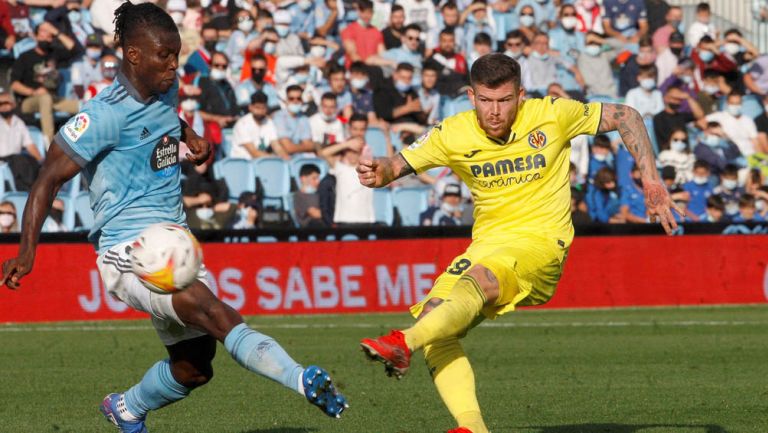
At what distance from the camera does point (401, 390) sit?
33.3 feet

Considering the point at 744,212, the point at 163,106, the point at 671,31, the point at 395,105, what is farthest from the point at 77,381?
the point at 671,31

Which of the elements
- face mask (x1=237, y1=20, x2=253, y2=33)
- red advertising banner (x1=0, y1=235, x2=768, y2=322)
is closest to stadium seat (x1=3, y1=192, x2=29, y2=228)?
red advertising banner (x1=0, y1=235, x2=768, y2=322)

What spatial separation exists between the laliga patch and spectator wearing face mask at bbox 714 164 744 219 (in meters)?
14.4

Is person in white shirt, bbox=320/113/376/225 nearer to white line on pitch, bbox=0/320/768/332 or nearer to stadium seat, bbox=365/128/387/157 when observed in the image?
stadium seat, bbox=365/128/387/157

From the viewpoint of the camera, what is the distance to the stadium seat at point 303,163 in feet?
61.7

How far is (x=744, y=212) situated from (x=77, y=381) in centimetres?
1170

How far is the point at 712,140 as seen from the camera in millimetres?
20422

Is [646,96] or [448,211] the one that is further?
[646,96]

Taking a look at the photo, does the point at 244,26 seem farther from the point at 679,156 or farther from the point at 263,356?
the point at 263,356

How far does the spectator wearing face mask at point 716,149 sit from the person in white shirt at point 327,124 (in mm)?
5674

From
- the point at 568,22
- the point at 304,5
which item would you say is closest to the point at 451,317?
the point at 304,5

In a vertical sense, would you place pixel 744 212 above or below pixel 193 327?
below

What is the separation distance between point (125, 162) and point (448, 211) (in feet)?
39.5

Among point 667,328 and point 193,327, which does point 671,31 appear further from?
point 193,327
